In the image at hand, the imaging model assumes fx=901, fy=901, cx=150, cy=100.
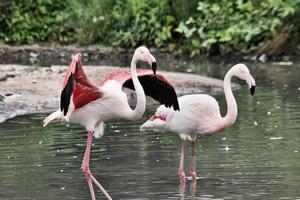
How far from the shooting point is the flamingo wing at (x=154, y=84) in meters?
8.40

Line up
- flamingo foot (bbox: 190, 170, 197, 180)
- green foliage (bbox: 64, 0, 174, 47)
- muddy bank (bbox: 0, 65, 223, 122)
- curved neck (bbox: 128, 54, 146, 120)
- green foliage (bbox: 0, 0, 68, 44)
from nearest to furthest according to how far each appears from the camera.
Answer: curved neck (bbox: 128, 54, 146, 120) → flamingo foot (bbox: 190, 170, 197, 180) → muddy bank (bbox: 0, 65, 223, 122) → green foliage (bbox: 64, 0, 174, 47) → green foliage (bbox: 0, 0, 68, 44)

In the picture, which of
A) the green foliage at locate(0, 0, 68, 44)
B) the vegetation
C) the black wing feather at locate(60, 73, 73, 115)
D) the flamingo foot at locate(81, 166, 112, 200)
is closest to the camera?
the black wing feather at locate(60, 73, 73, 115)

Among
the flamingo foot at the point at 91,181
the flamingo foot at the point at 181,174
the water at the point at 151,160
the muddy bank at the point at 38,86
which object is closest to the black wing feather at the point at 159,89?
the flamingo foot at the point at 181,174

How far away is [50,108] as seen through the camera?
14.1 m

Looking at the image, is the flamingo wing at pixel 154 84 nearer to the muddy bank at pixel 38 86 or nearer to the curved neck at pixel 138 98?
the curved neck at pixel 138 98

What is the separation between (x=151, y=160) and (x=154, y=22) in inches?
584

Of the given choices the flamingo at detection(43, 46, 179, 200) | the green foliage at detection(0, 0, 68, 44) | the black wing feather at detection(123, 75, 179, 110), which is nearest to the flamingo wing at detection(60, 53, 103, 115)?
the flamingo at detection(43, 46, 179, 200)

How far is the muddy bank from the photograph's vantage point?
551 inches

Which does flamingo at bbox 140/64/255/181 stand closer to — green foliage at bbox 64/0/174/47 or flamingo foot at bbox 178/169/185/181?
flamingo foot at bbox 178/169/185/181

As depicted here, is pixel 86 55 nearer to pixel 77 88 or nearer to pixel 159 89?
pixel 159 89

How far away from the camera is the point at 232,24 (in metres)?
22.5

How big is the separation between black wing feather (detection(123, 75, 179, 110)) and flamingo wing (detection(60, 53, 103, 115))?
18.7 inches

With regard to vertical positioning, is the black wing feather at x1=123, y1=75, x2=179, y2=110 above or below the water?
above

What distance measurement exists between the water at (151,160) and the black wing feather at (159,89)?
2.43ft
